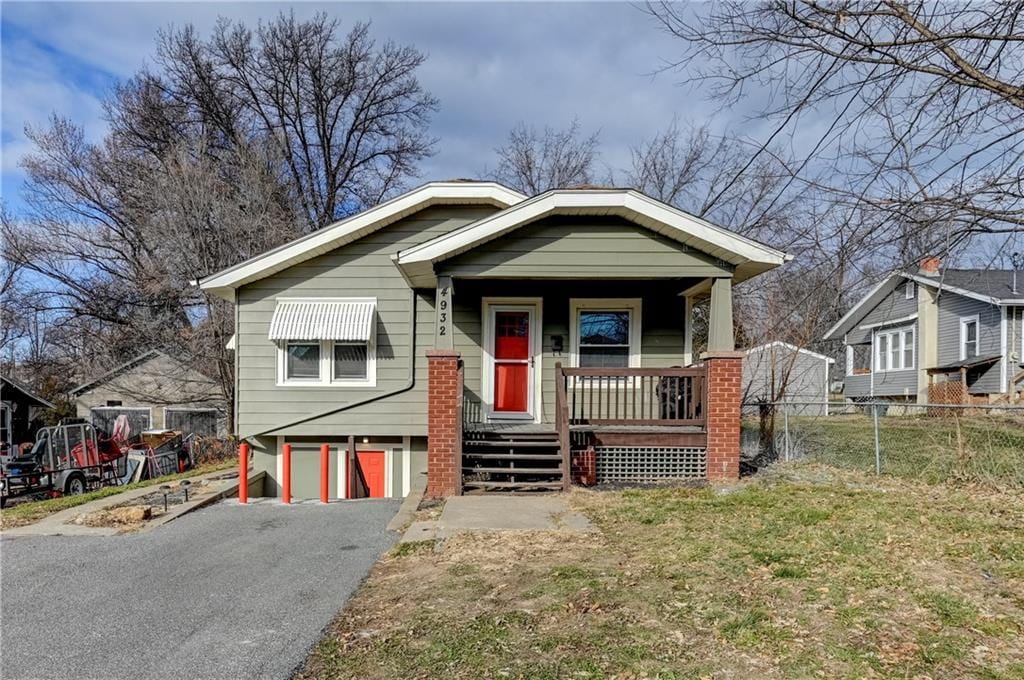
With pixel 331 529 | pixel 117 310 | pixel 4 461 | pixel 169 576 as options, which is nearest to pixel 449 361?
pixel 331 529

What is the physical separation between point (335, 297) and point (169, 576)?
19.5 feet

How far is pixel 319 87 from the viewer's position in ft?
89.9

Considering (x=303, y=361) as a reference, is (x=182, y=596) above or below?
below

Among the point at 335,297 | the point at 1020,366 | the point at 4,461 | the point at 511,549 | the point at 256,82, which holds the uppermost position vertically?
the point at 256,82

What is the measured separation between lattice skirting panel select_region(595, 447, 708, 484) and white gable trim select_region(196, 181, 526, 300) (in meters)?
4.41

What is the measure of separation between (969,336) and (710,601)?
842 inches

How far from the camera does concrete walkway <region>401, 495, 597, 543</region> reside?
19.9ft

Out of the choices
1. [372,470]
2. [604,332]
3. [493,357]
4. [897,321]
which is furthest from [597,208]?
[897,321]

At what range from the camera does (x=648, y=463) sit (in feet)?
28.5

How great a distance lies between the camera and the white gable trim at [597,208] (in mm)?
7961

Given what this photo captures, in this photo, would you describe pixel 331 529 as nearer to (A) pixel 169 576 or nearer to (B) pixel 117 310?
(A) pixel 169 576

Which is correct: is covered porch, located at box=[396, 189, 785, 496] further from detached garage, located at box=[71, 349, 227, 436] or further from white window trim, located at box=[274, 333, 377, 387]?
detached garage, located at box=[71, 349, 227, 436]

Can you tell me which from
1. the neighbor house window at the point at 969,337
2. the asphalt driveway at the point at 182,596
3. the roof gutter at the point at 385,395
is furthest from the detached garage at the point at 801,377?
the asphalt driveway at the point at 182,596

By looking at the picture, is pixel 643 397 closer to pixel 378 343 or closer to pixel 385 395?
pixel 385 395
